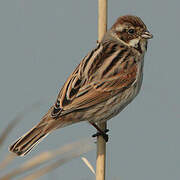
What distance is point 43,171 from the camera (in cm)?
151

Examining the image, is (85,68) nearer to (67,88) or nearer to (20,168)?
(67,88)

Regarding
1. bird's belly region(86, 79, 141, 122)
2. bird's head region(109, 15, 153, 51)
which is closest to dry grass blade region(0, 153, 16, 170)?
bird's belly region(86, 79, 141, 122)

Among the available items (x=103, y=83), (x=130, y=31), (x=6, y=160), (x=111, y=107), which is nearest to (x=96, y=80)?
(x=103, y=83)

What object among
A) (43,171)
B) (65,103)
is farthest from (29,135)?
(43,171)

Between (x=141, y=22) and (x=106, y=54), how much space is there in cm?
37

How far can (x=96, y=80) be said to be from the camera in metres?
2.63

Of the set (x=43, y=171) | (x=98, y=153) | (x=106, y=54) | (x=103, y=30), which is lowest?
(x=98, y=153)

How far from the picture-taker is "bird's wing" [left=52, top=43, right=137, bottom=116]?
8.45 feet

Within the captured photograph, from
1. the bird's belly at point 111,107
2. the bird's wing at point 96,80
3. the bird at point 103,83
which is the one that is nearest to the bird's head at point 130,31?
the bird at point 103,83

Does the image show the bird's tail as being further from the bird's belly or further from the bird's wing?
the bird's belly

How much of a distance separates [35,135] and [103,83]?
2.08 feet

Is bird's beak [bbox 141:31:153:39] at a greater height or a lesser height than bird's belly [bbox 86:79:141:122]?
greater

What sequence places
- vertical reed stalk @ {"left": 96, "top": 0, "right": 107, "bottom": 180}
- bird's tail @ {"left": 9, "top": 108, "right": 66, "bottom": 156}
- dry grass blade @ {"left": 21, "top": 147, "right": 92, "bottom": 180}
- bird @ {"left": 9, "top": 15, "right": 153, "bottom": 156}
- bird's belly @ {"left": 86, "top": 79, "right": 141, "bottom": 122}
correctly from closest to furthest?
1. dry grass blade @ {"left": 21, "top": 147, "right": 92, "bottom": 180}
2. vertical reed stalk @ {"left": 96, "top": 0, "right": 107, "bottom": 180}
3. bird's tail @ {"left": 9, "top": 108, "right": 66, "bottom": 156}
4. bird @ {"left": 9, "top": 15, "right": 153, "bottom": 156}
5. bird's belly @ {"left": 86, "top": 79, "right": 141, "bottom": 122}

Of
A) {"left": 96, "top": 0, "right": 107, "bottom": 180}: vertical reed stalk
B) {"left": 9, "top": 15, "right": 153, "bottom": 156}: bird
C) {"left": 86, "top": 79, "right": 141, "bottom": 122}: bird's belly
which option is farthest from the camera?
{"left": 86, "top": 79, "right": 141, "bottom": 122}: bird's belly
